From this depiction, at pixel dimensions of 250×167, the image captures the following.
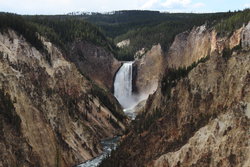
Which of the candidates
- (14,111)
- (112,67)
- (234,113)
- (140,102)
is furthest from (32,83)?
(112,67)

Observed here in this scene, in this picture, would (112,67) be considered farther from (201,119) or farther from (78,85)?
(201,119)

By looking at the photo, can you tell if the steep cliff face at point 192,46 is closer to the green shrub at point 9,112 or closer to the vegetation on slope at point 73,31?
the vegetation on slope at point 73,31

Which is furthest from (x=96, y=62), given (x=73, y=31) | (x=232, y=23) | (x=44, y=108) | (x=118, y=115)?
(x=44, y=108)

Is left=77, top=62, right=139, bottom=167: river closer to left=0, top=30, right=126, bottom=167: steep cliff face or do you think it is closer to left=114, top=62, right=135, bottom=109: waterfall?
left=114, top=62, right=135, bottom=109: waterfall

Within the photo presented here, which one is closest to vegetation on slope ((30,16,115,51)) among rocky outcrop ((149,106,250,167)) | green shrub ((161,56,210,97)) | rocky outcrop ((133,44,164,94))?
rocky outcrop ((133,44,164,94))

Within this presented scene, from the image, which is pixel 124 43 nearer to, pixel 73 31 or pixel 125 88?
pixel 73 31

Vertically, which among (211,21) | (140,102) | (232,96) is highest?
(211,21)
